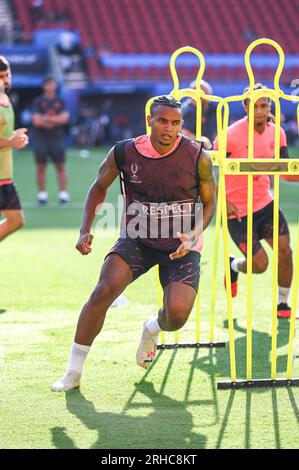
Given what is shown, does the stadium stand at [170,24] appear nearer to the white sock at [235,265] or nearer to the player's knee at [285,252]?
the white sock at [235,265]

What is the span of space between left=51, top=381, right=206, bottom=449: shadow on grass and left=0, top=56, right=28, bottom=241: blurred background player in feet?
9.81

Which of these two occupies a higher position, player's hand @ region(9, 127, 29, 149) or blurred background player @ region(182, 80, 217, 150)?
blurred background player @ region(182, 80, 217, 150)

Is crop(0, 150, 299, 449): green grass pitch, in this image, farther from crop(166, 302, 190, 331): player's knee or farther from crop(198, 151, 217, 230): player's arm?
crop(198, 151, 217, 230): player's arm

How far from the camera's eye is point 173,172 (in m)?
5.84

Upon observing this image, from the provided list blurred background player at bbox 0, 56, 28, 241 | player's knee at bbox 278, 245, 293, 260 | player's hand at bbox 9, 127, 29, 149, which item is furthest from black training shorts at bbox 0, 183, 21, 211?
player's knee at bbox 278, 245, 293, 260

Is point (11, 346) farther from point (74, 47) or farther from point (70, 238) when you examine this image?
point (74, 47)

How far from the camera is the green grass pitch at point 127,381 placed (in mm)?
4957

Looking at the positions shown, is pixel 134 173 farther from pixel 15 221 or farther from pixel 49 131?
pixel 49 131

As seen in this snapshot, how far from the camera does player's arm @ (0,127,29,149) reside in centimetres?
792

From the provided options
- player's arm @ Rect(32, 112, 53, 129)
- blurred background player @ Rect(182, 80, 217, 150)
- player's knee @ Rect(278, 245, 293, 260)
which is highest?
player's arm @ Rect(32, 112, 53, 129)

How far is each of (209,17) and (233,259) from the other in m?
28.4

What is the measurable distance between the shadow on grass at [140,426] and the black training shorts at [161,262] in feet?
2.36

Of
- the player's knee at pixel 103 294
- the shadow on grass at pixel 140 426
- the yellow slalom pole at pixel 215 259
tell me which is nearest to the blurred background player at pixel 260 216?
the yellow slalom pole at pixel 215 259
